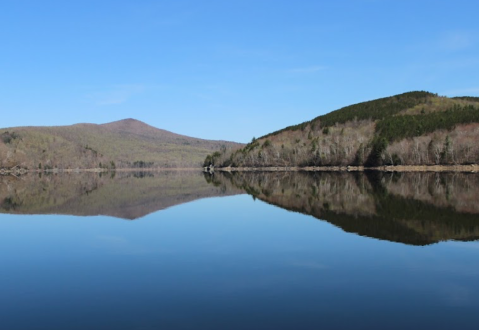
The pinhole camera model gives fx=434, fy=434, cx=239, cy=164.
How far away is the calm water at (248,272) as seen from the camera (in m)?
12.8

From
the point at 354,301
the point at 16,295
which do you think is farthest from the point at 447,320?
the point at 16,295

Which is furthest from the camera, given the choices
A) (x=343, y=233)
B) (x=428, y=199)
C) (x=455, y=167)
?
(x=455, y=167)

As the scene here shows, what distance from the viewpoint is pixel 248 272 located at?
17969 mm

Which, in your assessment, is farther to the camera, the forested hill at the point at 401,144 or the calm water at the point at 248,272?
the forested hill at the point at 401,144

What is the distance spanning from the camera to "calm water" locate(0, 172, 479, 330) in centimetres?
1279

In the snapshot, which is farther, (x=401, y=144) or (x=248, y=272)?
(x=401, y=144)

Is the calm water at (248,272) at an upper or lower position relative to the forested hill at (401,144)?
lower

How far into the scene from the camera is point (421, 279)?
650 inches

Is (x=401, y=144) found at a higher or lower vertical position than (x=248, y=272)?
higher

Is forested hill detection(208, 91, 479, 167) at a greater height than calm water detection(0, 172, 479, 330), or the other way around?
forested hill detection(208, 91, 479, 167)

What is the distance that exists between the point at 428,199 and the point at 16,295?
1537 inches

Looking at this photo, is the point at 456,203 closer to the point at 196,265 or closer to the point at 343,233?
the point at 343,233

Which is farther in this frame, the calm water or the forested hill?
the forested hill

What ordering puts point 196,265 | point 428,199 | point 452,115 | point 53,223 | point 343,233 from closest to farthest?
point 196,265
point 343,233
point 53,223
point 428,199
point 452,115
